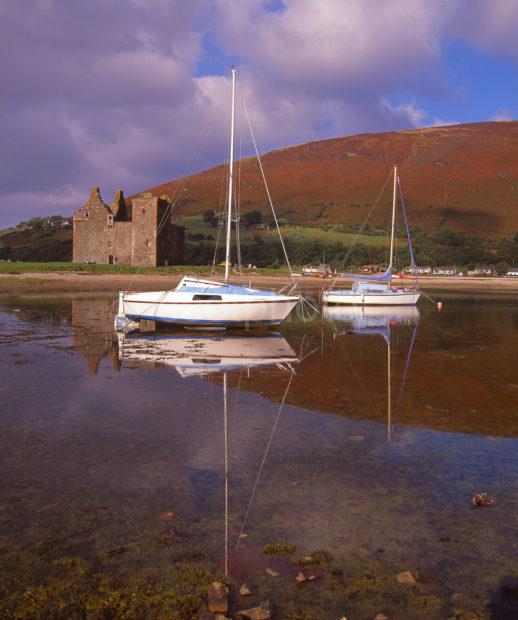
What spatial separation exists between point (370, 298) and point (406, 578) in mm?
30186

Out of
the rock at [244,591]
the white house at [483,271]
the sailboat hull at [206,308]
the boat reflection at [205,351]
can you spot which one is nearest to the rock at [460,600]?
the rock at [244,591]

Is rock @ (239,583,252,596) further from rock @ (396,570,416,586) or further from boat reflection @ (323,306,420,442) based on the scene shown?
boat reflection @ (323,306,420,442)

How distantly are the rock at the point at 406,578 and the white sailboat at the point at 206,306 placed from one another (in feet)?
48.8

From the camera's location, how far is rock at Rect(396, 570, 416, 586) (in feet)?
13.7


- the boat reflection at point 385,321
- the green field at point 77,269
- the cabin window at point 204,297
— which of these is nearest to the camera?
the boat reflection at point 385,321

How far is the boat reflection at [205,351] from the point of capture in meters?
12.7

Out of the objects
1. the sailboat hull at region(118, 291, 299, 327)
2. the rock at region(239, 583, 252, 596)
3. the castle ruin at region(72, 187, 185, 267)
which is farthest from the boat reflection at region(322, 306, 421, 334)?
the castle ruin at region(72, 187, 185, 267)

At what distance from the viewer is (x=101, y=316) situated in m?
22.9

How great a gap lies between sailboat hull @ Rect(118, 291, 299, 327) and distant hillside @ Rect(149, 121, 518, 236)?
91.9 metres

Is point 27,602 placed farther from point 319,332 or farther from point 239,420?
point 319,332

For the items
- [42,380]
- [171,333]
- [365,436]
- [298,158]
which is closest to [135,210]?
[171,333]

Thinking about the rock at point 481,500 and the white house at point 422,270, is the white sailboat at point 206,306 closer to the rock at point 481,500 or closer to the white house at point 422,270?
the rock at point 481,500

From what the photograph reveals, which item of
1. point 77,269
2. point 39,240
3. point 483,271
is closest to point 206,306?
point 77,269

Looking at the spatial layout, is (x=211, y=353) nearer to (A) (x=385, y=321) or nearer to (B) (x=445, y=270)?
(A) (x=385, y=321)
